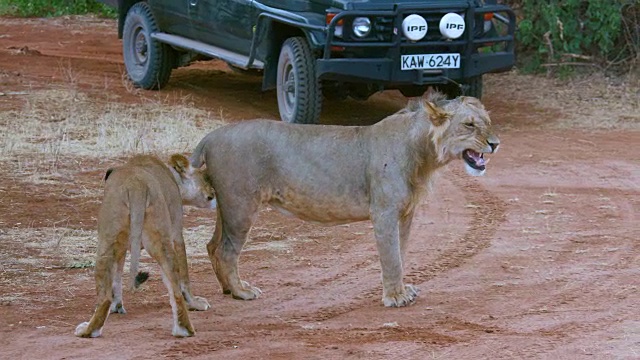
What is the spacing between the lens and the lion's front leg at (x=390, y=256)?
7105mm

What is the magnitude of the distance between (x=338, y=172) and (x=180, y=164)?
900 mm

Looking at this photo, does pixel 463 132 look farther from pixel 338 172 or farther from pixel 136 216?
pixel 136 216

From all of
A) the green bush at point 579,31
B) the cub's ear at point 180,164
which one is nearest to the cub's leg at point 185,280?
the cub's ear at point 180,164

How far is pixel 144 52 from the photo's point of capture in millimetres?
14320

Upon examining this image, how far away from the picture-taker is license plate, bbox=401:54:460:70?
11.4 m

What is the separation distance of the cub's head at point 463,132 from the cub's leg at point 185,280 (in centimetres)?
152

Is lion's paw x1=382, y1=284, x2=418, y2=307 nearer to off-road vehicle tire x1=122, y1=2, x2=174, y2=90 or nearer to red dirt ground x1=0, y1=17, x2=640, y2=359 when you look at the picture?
red dirt ground x1=0, y1=17, x2=640, y2=359

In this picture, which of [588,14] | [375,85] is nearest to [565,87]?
[588,14]

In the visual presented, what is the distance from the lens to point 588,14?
14.6m

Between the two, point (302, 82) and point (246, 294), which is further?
point (302, 82)

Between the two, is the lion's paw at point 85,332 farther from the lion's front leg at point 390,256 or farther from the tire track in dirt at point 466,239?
the lion's front leg at point 390,256

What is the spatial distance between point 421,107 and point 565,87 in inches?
305

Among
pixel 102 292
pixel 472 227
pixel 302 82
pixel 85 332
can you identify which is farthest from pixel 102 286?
pixel 302 82

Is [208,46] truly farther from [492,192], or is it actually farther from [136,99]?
[492,192]
